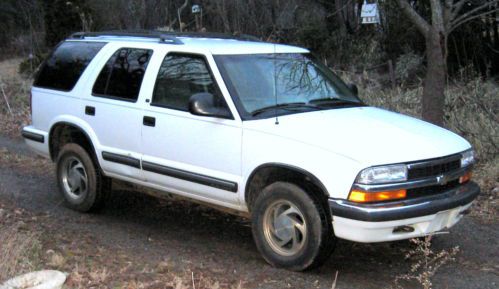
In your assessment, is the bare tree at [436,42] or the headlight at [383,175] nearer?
the headlight at [383,175]

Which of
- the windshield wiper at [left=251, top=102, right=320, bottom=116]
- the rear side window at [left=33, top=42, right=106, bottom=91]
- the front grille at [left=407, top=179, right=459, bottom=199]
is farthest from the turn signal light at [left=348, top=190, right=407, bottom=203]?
the rear side window at [left=33, top=42, right=106, bottom=91]

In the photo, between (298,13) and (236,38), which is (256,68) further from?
(298,13)

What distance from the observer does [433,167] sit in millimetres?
4566

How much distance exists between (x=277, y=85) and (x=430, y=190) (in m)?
1.62

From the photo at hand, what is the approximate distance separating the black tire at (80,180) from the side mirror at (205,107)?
5.88 ft

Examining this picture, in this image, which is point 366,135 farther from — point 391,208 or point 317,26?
point 317,26

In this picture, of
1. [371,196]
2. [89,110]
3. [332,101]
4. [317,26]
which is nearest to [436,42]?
[332,101]

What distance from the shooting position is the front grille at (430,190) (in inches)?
176

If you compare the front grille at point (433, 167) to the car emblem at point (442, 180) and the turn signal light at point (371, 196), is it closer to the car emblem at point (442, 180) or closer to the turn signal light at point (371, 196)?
the car emblem at point (442, 180)

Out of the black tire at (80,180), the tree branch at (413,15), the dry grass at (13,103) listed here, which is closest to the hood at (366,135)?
the black tire at (80,180)

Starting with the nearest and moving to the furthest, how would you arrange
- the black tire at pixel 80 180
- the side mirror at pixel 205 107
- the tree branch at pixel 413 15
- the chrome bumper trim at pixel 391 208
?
the chrome bumper trim at pixel 391 208
the side mirror at pixel 205 107
the black tire at pixel 80 180
the tree branch at pixel 413 15

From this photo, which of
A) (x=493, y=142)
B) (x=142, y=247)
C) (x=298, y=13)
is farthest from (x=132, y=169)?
(x=298, y=13)

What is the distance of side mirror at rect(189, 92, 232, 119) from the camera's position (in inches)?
201

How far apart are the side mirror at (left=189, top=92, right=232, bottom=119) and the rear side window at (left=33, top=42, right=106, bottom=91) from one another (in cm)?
192
